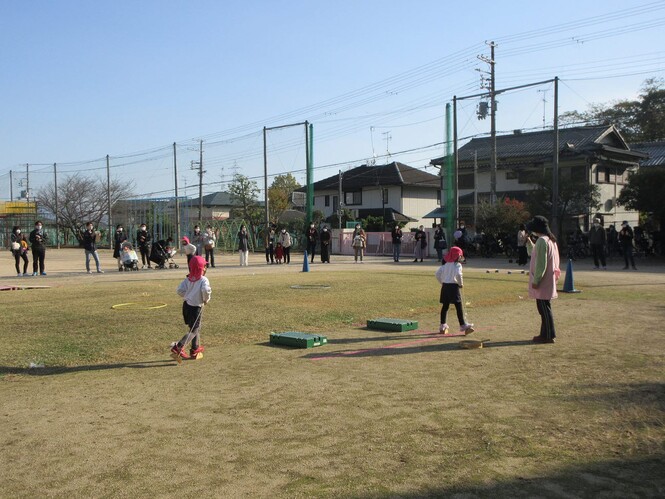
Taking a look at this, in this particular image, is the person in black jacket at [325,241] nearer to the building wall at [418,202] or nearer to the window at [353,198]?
the building wall at [418,202]

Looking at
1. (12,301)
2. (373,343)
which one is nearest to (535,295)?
(373,343)

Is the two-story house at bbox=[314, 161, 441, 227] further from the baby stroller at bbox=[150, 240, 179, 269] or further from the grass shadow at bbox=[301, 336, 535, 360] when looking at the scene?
the grass shadow at bbox=[301, 336, 535, 360]

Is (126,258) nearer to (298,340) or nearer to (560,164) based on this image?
(298,340)

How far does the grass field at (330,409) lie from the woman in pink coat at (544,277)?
0.83 feet

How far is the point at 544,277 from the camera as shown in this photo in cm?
894

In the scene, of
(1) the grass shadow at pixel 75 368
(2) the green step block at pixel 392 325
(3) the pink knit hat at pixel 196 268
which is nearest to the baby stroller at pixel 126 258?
(2) the green step block at pixel 392 325

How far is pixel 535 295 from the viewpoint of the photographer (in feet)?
29.5

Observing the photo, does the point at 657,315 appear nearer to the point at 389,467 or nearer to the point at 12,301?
the point at 389,467

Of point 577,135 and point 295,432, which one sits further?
point 577,135

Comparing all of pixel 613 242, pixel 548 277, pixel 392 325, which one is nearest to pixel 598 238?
pixel 613 242

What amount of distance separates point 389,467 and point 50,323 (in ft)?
25.9

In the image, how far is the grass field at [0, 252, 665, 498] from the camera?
4.17m

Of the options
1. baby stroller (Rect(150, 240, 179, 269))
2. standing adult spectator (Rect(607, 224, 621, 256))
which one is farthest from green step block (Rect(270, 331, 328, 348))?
standing adult spectator (Rect(607, 224, 621, 256))

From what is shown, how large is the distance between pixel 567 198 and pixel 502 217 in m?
3.22
